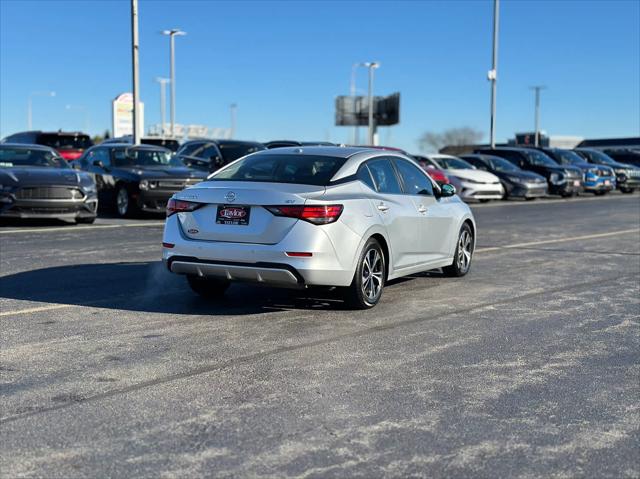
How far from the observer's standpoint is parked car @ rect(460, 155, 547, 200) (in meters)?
26.3

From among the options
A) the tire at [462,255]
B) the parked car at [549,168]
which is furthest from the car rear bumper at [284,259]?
the parked car at [549,168]

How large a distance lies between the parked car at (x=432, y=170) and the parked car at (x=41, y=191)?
431 inches

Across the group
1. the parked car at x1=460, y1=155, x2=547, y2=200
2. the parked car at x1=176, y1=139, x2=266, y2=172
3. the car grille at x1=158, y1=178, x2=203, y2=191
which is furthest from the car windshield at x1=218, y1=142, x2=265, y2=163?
the parked car at x1=460, y1=155, x2=547, y2=200

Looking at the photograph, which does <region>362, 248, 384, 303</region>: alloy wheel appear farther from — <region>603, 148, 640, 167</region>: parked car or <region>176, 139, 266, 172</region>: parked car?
<region>603, 148, 640, 167</region>: parked car

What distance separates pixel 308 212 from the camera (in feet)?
22.0

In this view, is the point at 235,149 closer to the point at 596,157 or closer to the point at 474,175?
the point at 474,175

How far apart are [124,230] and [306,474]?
11085 mm

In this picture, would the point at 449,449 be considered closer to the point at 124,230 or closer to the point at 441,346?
the point at 441,346

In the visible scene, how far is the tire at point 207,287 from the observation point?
781 cm

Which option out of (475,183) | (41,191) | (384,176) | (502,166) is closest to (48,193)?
(41,191)

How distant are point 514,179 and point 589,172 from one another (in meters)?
5.55

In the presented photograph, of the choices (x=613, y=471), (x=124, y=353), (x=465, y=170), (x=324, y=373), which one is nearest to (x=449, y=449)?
(x=613, y=471)

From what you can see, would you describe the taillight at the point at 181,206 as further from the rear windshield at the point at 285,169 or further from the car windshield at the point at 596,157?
the car windshield at the point at 596,157

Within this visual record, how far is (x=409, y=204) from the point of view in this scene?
823cm
